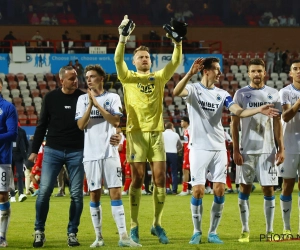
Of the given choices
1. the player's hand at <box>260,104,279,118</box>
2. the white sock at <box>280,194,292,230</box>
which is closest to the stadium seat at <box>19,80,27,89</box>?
the white sock at <box>280,194,292,230</box>

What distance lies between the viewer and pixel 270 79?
3800 centimetres

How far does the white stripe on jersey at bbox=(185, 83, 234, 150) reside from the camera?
31.6 feet

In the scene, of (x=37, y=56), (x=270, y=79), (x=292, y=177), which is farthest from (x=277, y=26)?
(x=292, y=177)

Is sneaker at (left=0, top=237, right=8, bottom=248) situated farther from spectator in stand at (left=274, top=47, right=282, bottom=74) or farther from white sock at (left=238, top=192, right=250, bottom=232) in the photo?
spectator in stand at (left=274, top=47, right=282, bottom=74)

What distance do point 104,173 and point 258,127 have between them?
6.91ft

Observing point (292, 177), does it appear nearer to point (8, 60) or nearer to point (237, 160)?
point (237, 160)

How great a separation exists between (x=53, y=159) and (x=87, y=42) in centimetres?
2796

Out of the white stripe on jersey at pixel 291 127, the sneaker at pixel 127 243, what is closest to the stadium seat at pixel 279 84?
the white stripe on jersey at pixel 291 127

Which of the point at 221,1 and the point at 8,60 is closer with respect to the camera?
the point at 8,60

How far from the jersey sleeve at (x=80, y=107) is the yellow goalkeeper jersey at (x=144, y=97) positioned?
0.56 m

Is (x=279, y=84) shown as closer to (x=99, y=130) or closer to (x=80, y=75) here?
(x=80, y=75)

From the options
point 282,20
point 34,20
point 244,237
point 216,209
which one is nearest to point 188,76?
point 216,209

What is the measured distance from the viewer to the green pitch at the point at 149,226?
9227 millimetres

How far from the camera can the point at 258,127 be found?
32.0 ft
